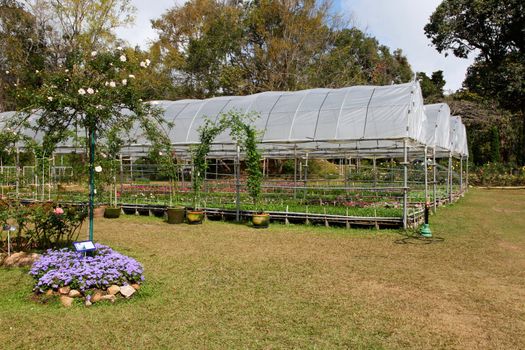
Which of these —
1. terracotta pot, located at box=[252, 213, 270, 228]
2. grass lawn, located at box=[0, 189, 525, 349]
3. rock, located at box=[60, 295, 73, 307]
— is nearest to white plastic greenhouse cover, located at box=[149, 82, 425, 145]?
terracotta pot, located at box=[252, 213, 270, 228]

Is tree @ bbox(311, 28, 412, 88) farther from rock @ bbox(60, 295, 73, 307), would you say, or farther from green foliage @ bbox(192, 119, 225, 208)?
rock @ bbox(60, 295, 73, 307)

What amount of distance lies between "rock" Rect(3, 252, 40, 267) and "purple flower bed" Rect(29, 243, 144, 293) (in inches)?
46.5

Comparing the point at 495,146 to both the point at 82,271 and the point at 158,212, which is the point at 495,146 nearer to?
the point at 158,212

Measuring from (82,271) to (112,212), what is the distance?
839cm

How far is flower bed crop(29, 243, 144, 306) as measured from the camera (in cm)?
533

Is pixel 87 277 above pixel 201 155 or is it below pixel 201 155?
below

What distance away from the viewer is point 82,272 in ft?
17.8

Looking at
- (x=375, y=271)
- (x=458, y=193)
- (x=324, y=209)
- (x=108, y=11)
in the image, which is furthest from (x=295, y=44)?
(x=375, y=271)

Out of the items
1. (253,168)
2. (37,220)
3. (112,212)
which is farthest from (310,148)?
(37,220)

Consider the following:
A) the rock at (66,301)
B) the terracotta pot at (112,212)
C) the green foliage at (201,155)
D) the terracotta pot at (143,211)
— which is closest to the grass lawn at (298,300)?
the rock at (66,301)

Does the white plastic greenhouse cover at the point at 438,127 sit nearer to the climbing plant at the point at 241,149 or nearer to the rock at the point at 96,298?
the climbing plant at the point at 241,149

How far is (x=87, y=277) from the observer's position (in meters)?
5.39

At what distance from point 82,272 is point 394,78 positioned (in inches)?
1936

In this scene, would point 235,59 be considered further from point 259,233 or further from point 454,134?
point 259,233
